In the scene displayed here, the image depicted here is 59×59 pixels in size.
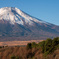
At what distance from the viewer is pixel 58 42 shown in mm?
35562

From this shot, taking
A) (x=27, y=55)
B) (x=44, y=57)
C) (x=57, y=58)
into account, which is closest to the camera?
(x=57, y=58)

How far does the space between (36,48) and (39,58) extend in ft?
21.5

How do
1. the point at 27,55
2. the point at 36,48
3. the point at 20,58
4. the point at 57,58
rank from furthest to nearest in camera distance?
the point at 36,48
the point at 27,55
the point at 20,58
the point at 57,58

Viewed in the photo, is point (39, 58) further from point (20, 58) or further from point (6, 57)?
point (6, 57)

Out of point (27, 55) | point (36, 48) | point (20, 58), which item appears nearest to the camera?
point (20, 58)

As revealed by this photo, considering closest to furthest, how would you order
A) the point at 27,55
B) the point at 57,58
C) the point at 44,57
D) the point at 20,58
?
the point at 57,58, the point at 44,57, the point at 20,58, the point at 27,55

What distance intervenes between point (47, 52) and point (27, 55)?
2591mm

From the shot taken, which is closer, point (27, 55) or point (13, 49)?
point (27, 55)

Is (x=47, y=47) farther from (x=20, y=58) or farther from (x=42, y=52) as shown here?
(x=20, y=58)

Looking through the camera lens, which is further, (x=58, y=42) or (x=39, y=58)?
(x=58, y=42)

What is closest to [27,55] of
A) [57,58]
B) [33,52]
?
[33,52]

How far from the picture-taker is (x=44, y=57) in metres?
28.8

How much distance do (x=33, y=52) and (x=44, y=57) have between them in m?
5.47

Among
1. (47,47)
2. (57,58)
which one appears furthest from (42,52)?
(57,58)
